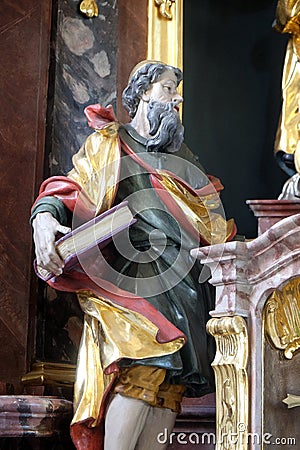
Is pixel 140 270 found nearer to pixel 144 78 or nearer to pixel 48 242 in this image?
pixel 48 242

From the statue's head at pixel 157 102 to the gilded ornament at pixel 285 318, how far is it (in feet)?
1.94

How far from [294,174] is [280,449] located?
1285 millimetres

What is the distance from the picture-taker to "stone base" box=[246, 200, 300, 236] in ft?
7.83

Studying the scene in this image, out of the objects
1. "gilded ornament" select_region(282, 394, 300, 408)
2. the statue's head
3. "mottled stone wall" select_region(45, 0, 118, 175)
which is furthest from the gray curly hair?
"gilded ornament" select_region(282, 394, 300, 408)

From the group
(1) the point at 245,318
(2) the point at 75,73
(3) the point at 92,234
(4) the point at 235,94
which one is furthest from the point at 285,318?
Answer: (4) the point at 235,94

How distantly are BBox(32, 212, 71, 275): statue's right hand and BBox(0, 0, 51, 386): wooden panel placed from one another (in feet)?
1.36

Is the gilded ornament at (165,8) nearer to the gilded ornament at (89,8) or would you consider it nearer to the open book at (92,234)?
the gilded ornament at (89,8)

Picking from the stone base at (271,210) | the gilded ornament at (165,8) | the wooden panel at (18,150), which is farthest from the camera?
the gilded ornament at (165,8)

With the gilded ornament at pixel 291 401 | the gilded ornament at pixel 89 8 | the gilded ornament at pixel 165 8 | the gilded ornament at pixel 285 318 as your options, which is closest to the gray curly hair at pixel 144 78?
the gilded ornament at pixel 89 8

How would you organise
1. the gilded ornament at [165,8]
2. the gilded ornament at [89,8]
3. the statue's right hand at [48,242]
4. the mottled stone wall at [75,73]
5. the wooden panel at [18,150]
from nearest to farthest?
the statue's right hand at [48,242] → the wooden panel at [18,150] → the mottled stone wall at [75,73] → the gilded ornament at [89,8] → the gilded ornament at [165,8]

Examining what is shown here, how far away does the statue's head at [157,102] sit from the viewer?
270cm

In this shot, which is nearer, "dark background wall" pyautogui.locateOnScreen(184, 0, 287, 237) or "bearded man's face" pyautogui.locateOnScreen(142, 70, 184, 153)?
"bearded man's face" pyautogui.locateOnScreen(142, 70, 184, 153)

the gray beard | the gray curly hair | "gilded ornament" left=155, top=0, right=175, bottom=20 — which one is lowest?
the gray beard

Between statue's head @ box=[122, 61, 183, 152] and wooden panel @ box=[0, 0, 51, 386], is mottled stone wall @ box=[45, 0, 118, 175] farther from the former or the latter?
statue's head @ box=[122, 61, 183, 152]
